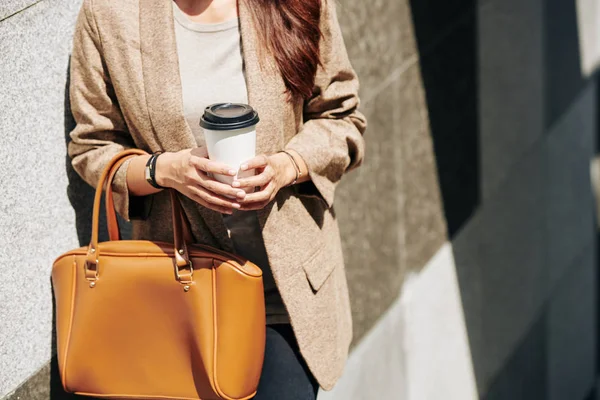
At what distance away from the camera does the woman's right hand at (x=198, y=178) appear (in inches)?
89.6

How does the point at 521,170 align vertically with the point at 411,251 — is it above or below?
below

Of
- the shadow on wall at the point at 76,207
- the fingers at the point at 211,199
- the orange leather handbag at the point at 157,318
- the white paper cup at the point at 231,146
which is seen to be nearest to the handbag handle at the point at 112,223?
the orange leather handbag at the point at 157,318

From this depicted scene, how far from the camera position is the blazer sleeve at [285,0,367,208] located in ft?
8.45

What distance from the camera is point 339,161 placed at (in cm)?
265

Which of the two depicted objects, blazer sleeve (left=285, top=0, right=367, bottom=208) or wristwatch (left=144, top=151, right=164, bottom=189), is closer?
A: wristwatch (left=144, top=151, right=164, bottom=189)

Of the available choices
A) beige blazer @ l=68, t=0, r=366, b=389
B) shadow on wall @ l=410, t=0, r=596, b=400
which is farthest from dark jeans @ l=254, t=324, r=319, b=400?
shadow on wall @ l=410, t=0, r=596, b=400

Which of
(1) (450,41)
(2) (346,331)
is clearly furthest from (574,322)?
(2) (346,331)

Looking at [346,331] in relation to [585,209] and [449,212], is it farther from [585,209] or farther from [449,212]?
[585,209]

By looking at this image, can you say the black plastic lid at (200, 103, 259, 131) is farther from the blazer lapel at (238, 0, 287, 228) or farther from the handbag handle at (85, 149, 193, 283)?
the handbag handle at (85, 149, 193, 283)

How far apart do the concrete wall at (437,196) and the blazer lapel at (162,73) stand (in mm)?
359

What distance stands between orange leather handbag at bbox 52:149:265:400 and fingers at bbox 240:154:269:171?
26 centimetres

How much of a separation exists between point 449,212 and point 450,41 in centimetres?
94

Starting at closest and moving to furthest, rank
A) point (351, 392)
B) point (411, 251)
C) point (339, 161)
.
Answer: point (339, 161) → point (351, 392) → point (411, 251)

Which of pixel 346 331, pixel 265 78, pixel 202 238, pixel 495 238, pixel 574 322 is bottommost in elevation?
pixel 574 322
